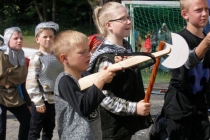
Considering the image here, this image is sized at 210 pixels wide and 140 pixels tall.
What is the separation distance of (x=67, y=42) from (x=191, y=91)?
1.24 metres

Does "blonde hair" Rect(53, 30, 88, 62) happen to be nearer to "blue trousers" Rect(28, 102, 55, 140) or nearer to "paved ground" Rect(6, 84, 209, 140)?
"blue trousers" Rect(28, 102, 55, 140)

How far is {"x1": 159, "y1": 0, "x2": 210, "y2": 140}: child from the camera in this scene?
3945 mm

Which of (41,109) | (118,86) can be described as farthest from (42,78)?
(118,86)

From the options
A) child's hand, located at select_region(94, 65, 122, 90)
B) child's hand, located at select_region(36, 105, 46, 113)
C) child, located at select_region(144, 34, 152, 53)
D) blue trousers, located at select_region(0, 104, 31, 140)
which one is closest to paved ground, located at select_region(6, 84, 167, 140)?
blue trousers, located at select_region(0, 104, 31, 140)

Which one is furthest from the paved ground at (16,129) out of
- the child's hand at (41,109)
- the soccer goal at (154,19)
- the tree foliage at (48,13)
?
the tree foliage at (48,13)

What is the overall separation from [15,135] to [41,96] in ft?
5.19

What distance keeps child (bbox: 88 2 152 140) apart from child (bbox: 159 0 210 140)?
29cm

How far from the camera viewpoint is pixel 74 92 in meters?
3.11

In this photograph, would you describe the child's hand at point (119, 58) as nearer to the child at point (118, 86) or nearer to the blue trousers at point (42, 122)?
the child at point (118, 86)

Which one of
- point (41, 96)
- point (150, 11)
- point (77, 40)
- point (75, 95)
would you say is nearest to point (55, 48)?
point (77, 40)

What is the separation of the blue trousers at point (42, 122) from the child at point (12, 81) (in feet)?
0.25

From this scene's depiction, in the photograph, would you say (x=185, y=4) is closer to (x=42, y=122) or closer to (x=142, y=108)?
(x=142, y=108)

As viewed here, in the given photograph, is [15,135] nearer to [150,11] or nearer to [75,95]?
[75,95]

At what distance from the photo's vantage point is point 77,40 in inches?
128
